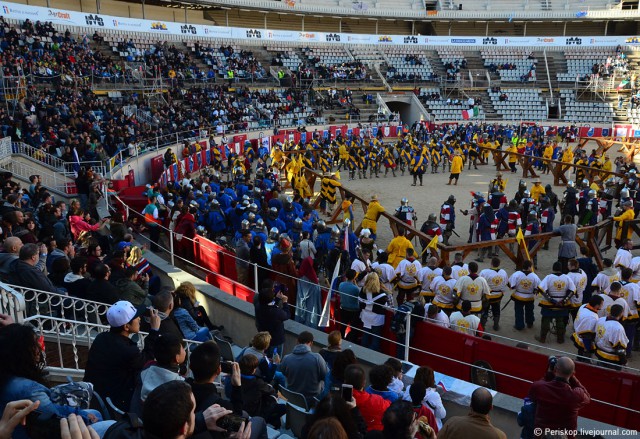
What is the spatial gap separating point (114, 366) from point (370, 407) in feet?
7.31

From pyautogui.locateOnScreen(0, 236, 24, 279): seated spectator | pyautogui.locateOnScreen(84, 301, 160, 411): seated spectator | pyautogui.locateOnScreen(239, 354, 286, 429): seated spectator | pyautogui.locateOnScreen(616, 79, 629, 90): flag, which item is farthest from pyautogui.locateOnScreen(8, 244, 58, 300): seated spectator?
pyautogui.locateOnScreen(616, 79, 629, 90): flag

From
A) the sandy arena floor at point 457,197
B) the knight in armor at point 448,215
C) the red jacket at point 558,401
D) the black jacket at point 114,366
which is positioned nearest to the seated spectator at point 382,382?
the red jacket at point 558,401

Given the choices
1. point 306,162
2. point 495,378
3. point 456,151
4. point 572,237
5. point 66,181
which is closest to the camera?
point 495,378

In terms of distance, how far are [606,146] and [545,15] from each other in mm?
26823

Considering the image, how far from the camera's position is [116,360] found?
474 cm

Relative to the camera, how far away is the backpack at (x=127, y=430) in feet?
10.6

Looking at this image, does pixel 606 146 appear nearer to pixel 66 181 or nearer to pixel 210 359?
pixel 66 181

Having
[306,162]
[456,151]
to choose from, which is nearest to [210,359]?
[306,162]

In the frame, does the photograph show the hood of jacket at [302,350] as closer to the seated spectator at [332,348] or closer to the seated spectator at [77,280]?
the seated spectator at [332,348]

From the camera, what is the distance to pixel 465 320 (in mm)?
8258

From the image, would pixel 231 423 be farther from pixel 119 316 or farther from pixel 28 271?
pixel 28 271

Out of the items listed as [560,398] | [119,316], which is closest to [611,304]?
[560,398]

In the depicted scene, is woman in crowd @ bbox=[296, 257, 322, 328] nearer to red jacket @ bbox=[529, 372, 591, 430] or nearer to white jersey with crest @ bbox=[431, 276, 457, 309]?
white jersey with crest @ bbox=[431, 276, 457, 309]

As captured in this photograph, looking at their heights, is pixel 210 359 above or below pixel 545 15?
below
